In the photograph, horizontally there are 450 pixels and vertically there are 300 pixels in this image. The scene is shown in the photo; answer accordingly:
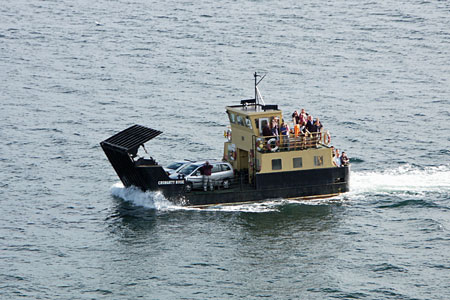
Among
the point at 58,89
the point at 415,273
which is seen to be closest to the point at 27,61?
the point at 58,89

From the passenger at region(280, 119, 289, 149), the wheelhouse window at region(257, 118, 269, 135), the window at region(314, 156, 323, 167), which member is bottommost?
the window at region(314, 156, 323, 167)

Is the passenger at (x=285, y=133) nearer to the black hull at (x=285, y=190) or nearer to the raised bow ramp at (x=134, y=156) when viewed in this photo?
the black hull at (x=285, y=190)

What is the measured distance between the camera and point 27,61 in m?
86.1

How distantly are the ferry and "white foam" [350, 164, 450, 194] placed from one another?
2.74 meters

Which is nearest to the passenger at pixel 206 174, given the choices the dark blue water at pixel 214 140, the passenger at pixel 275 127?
the dark blue water at pixel 214 140

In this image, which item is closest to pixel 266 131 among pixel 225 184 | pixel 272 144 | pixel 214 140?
pixel 272 144

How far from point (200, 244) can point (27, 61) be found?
167ft

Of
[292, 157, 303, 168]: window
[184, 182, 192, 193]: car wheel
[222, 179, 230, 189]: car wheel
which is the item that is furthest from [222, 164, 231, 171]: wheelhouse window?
[292, 157, 303, 168]: window

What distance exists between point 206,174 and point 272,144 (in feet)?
14.2

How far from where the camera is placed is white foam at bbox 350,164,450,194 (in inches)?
1975

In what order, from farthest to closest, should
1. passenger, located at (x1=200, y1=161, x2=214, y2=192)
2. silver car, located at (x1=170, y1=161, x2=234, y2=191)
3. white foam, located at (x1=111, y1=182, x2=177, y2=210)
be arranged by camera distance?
silver car, located at (x1=170, y1=161, x2=234, y2=191) → passenger, located at (x1=200, y1=161, x2=214, y2=192) → white foam, located at (x1=111, y1=182, x2=177, y2=210)

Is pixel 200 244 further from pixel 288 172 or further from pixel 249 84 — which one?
pixel 249 84

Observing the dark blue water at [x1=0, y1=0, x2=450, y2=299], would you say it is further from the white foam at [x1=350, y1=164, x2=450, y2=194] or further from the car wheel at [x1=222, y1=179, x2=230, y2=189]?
the car wheel at [x1=222, y1=179, x2=230, y2=189]

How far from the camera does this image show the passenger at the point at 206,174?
46.9 metres
